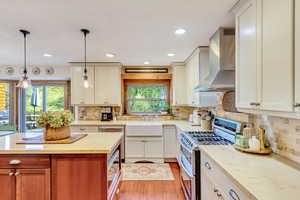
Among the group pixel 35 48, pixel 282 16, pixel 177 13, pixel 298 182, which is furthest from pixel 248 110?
pixel 35 48

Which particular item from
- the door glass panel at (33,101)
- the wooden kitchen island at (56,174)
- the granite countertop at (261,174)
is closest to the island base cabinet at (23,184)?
the wooden kitchen island at (56,174)

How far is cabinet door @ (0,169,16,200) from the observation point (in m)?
1.78

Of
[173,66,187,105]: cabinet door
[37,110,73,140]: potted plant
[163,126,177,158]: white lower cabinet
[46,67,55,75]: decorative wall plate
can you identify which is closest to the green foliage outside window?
[173,66,187,105]: cabinet door

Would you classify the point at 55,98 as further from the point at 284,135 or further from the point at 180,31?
the point at 284,135

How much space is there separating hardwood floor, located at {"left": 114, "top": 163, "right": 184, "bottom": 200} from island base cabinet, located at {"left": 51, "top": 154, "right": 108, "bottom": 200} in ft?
2.42

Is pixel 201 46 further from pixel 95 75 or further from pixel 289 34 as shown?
pixel 95 75

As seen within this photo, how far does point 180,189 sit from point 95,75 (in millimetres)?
3061

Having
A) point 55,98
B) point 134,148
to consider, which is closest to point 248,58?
point 134,148

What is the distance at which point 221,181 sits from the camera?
53.7 inches

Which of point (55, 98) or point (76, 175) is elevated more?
point (55, 98)

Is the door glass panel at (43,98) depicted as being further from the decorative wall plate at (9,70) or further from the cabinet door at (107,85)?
the cabinet door at (107,85)

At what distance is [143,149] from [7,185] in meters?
2.46

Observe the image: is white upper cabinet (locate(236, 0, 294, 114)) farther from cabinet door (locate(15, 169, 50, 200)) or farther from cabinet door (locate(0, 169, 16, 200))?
cabinet door (locate(0, 169, 16, 200))

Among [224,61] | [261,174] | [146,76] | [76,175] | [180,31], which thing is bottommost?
[76,175]
